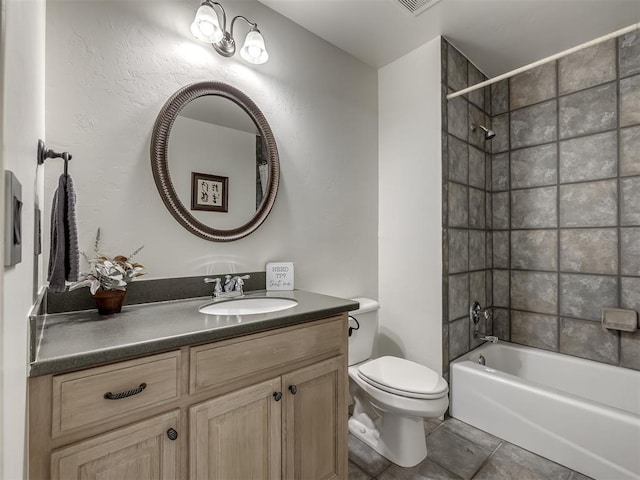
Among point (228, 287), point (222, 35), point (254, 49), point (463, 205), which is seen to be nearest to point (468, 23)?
point (463, 205)

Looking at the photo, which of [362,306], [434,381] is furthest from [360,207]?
[434,381]

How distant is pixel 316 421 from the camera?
4.25ft

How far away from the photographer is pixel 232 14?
5.50ft

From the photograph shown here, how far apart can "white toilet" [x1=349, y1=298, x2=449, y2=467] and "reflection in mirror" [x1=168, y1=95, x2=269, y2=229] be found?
93 centimetres

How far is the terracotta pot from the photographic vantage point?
1149 millimetres

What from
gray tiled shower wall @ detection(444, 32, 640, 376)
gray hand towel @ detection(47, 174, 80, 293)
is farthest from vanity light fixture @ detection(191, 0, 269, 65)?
gray tiled shower wall @ detection(444, 32, 640, 376)

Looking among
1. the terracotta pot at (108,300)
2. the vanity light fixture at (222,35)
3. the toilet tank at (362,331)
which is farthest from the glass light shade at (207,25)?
the toilet tank at (362,331)

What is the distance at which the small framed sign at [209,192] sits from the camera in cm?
153

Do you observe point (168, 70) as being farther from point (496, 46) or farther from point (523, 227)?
point (523, 227)

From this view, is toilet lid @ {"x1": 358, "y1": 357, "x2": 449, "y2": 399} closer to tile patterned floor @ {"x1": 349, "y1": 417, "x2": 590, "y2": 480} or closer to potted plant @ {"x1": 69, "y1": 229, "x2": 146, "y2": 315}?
tile patterned floor @ {"x1": 349, "y1": 417, "x2": 590, "y2": 480}

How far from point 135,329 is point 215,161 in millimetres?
914

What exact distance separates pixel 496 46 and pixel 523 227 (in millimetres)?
1334

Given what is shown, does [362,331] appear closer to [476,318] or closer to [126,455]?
[476,318]

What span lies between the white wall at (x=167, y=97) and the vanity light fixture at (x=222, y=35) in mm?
64
